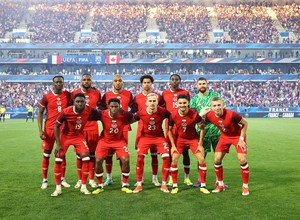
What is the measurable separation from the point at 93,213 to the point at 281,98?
5130 cm

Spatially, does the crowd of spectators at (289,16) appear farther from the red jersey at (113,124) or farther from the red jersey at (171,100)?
the red jersey at (113,124)

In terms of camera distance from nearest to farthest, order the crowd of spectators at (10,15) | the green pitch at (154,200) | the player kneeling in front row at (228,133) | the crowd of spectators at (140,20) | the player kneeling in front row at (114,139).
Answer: the green pitch at (154,200) → the player kneeling in front row at (228,133) → the player kneeling in front row at (114,139) → the crowd of spectators at (140,20) → the crowd of spectators at (10,15)

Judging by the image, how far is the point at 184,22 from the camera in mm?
69062

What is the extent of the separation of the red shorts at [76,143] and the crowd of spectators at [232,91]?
45696 mm

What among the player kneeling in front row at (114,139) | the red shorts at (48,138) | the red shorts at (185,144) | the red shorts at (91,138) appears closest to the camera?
the player kneeling in front row at (114,139)

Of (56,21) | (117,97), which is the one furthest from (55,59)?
(117,97)

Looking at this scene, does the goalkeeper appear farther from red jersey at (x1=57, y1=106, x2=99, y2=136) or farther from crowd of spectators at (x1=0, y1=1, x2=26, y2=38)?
crowd of spectators at (x1=0, y1=1, x2=26, y2=38)

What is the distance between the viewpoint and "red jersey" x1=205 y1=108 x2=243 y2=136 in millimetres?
8508

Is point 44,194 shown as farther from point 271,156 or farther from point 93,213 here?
point 271,156

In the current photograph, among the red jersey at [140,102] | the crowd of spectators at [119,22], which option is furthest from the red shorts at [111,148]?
the crowd of spectators at [119,22]

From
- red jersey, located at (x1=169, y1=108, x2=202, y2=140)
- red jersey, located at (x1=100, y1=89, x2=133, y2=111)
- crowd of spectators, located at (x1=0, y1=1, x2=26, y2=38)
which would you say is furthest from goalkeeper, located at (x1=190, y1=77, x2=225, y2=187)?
crowd of spectators, located at (x1=0, y1=1, x2=26, y2=38)

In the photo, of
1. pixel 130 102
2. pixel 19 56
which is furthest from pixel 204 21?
pixel 130 102

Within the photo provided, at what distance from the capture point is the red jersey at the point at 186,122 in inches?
351

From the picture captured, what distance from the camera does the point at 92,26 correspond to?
68.9 meters
